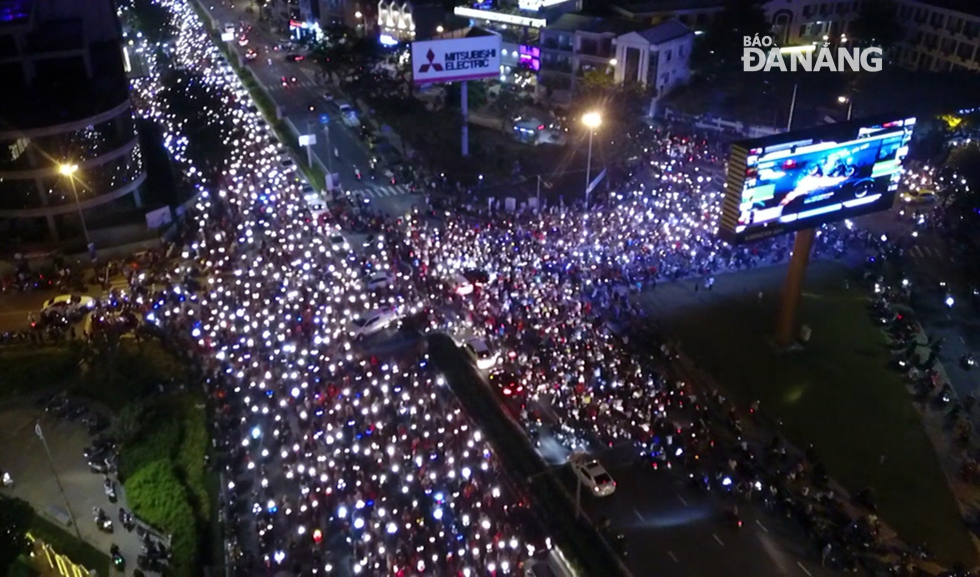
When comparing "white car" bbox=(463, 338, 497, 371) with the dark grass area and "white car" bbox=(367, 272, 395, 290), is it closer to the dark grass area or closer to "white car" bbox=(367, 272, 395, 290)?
"white car" bbox=(367, 272, 395, 290)

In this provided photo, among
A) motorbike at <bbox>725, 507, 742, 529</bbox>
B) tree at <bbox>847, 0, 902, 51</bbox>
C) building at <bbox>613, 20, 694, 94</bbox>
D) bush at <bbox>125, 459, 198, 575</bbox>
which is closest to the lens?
bush at <bbox>125, 459, 198, 575</bbox>

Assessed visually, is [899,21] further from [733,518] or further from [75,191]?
[75,191]

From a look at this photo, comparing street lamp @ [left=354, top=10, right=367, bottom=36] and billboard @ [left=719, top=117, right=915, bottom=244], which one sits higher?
billboard @ [left=719, top=117, right=915, bottom=244]

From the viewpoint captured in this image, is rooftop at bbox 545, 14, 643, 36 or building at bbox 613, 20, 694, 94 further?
rooftop at bbox 545, 14, 643, 36

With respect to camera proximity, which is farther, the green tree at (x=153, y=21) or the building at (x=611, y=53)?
the green tree at (x=153, y=21)

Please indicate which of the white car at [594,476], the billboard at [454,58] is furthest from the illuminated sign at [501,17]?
the white car at [594,476]

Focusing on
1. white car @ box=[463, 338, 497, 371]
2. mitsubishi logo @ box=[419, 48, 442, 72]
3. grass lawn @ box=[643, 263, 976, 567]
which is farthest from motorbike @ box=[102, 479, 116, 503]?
mitsubishi logo @ box=[419, 48, 442, 72]

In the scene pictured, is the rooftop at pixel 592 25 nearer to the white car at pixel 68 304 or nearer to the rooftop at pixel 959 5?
the rooftop at pixel 959 5

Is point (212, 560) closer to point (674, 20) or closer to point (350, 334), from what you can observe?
point (350, 334)
